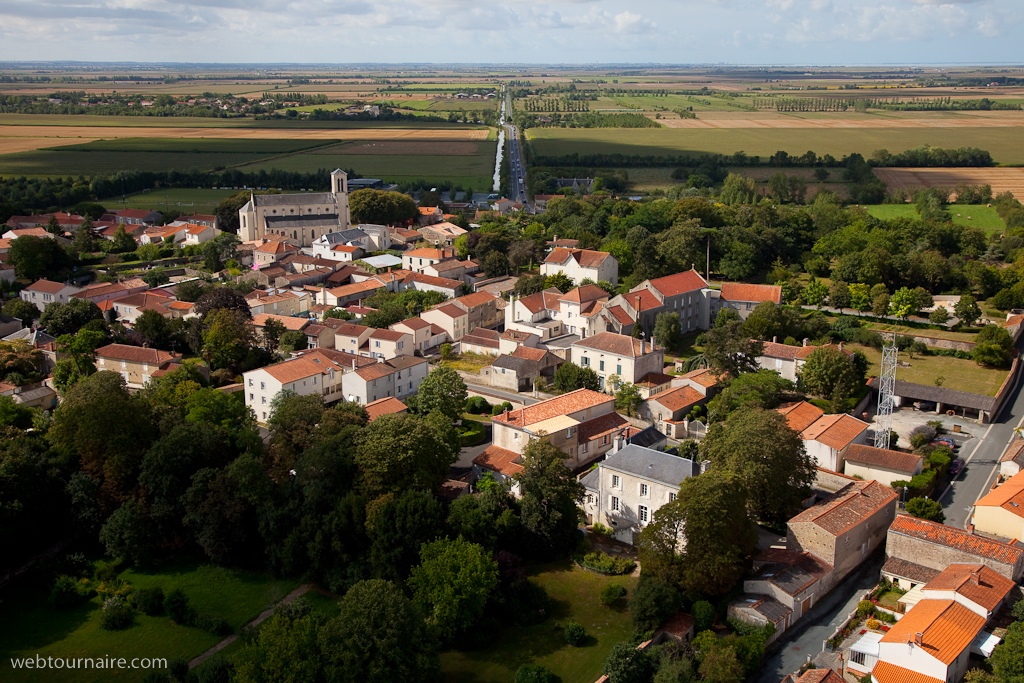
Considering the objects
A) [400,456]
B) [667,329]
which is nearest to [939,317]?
[667,329]

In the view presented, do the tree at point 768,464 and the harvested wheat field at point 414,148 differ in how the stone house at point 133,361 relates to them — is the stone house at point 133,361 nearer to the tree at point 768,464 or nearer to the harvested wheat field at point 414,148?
the tree at point 768,464

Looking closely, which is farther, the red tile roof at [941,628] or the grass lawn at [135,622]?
the grass lawn at [135,622]

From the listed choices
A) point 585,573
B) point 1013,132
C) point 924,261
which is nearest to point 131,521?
point 585,573

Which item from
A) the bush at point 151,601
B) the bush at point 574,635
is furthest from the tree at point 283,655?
the bush at point 574,635

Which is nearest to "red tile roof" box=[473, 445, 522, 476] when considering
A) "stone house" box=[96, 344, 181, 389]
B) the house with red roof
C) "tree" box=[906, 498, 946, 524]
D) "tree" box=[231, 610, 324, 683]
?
"tree" box=[231, 610, 324, 683]

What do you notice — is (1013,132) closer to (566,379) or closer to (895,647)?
(566,379)

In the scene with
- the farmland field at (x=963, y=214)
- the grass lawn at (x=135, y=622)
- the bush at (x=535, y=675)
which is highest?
the farmland field at (x=963, y=214)

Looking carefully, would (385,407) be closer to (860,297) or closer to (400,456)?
(400,456)
